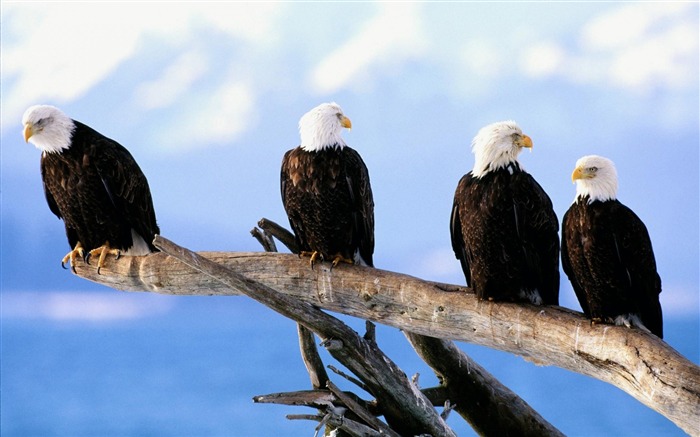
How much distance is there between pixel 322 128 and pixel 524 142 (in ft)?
4.00

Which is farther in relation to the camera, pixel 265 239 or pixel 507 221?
pixel 265 239

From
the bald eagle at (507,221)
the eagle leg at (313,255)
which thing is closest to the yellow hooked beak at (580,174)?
the bald eagle at (507,221)

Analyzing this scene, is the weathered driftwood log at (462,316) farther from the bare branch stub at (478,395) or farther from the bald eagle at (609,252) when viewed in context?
the bare branch stub at (478,395)

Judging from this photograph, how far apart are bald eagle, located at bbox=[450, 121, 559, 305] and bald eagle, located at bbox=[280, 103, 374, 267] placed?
0.69 m

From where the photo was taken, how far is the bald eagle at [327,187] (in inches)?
212

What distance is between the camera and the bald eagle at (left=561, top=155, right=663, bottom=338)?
4723 mm

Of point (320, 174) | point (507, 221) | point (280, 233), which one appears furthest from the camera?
point (280, 233)

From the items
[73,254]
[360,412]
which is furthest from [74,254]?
[360,412]

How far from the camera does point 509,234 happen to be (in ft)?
16.1

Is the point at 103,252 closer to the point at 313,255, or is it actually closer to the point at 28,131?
the point at 28,131

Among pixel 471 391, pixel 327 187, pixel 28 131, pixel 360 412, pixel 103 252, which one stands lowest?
pixel 360 412

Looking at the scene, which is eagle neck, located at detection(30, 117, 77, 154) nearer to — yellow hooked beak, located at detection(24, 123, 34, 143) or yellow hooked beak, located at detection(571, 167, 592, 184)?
yellow hooked beak, located at detection(24, 123, 34, 143)

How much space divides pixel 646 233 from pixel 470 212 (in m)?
0.92

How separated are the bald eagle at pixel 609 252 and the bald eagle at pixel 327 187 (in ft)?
4.23
